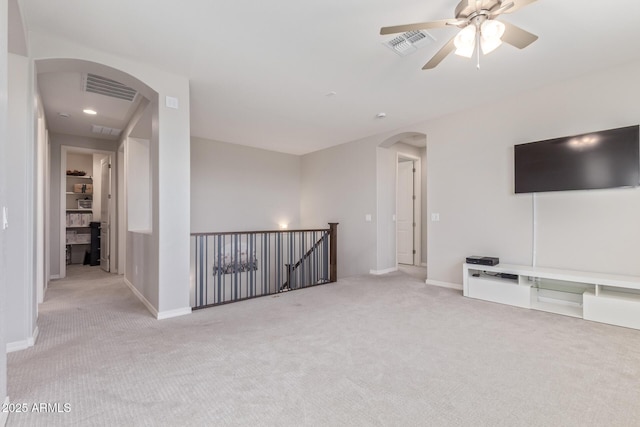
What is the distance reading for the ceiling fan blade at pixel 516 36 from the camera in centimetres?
199

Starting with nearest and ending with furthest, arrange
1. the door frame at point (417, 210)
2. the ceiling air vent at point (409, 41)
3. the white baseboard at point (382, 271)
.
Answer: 1. the ceiling air vent at point (409, 41)
2. the white baseboard at point (382, 271)
3. the door frame at point (417, 210)

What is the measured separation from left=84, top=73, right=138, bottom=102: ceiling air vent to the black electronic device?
15.7ft

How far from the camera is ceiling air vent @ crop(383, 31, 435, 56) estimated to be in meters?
2.61

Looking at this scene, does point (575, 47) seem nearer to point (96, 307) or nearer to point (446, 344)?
point (446, 344)

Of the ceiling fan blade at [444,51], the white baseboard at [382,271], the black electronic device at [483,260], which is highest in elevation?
the ceiling fan blade at [444,51]

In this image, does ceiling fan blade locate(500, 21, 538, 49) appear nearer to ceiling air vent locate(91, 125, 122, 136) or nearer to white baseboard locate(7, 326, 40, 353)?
white baseboard locate(7, 326, 40, 353)


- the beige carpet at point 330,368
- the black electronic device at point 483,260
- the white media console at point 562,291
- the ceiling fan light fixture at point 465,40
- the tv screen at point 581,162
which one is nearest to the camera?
the beige carpet at point 330,368

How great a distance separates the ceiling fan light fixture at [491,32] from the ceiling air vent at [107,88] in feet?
12.4

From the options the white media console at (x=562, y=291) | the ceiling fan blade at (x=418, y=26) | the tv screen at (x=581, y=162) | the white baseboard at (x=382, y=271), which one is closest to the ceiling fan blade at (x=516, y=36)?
the ceiling fan blade at (x=418, y=26)

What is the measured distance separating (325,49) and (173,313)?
10.2 ft

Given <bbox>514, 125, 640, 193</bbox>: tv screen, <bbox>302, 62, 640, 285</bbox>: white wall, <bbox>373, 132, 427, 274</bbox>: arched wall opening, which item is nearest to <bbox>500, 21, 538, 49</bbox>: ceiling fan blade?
<bbox>514, 125, 640, 193</bbox>: tv screen

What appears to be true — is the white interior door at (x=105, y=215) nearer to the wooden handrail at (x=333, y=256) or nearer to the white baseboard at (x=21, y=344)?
the white baseboard at (x=21, y=344)

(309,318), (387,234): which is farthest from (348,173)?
(309,318)

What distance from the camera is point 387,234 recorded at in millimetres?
5875
